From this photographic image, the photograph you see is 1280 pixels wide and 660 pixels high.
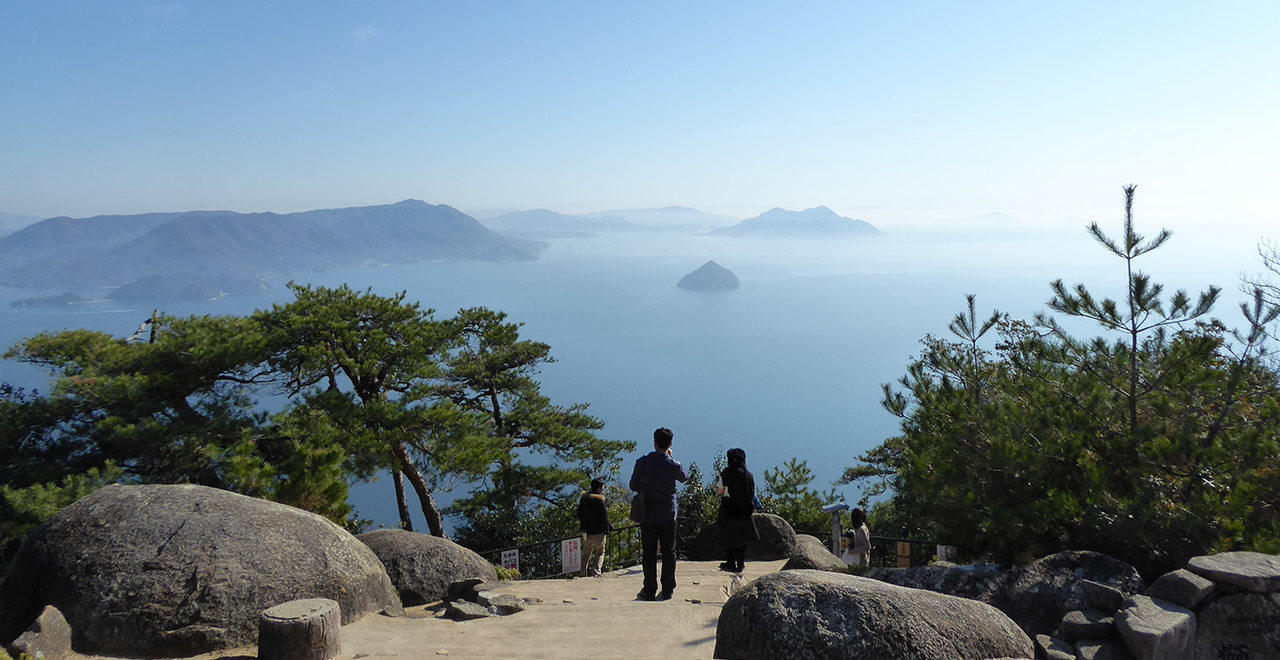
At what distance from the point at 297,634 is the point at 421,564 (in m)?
2.63

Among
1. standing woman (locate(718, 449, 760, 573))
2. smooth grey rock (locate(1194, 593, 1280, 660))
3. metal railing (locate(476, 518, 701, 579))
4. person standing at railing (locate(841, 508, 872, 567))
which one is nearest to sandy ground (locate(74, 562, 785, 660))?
standing woman (locate(718, 449, 760, 573))

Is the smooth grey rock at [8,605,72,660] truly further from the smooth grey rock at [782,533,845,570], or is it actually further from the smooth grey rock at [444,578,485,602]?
the smooth grey rock at [782,533,845,570]

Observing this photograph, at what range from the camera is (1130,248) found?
598cm

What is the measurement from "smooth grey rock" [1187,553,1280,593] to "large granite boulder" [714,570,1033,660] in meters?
1.15

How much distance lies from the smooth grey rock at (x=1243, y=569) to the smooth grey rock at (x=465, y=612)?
16.6ft

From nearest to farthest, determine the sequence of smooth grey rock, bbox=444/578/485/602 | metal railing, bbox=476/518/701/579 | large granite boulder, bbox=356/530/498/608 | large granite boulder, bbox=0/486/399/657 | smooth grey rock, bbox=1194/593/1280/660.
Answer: smooth grey rock, bbox=1194/593/1280/660
large granite boulder, bbox=0/486/399/657
smooth grey rock, bbox=444/578/485/602
large granite boulder, bbox=356/530/498/608
metal railing, bbox=476/518/701/579

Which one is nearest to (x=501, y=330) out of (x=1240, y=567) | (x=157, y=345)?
(x=157, y=345)

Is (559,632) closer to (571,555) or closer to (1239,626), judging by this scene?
(571,555)

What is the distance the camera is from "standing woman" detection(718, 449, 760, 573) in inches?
256

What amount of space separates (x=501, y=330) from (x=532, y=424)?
261cm

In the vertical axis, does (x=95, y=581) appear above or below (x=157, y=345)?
below

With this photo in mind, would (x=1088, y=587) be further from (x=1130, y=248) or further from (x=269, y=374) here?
(x=269, y=374)

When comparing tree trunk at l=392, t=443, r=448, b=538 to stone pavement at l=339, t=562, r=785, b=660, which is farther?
tree trunk at l=392, t=443, r=448, b=538

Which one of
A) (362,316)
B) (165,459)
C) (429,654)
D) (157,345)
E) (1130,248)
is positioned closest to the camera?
(429,654)
